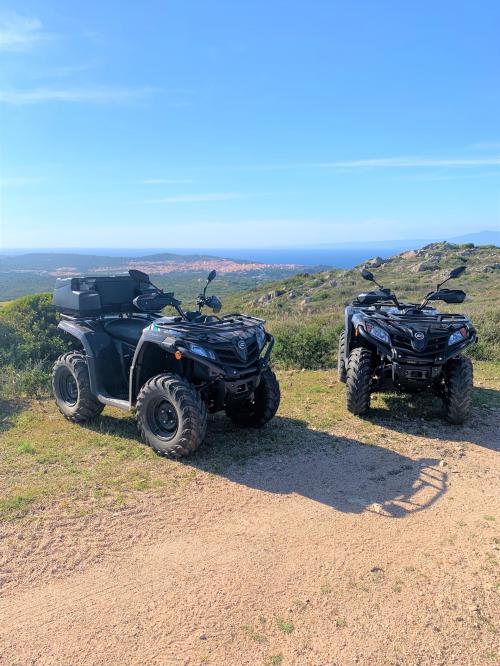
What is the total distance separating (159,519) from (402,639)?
2248 mm

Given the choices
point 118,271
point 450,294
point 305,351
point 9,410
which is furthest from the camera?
point 305,351

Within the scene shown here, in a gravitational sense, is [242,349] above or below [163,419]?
above

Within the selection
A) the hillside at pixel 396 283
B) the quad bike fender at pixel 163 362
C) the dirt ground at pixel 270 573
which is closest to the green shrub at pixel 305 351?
the quad bike fender at pixel 163 362

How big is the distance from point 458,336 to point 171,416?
3.99m

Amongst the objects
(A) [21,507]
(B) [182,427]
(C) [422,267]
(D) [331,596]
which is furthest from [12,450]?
(C) [422,267]

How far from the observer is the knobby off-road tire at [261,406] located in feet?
22.3

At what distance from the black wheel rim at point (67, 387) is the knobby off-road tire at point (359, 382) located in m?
3.87

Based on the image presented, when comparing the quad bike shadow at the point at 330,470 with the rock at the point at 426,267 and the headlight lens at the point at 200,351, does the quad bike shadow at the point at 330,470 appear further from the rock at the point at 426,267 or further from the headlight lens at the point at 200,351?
the rock at the point at 426,267

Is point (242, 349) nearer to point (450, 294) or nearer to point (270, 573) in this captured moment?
point (270, 573)

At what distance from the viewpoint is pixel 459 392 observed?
281 inches

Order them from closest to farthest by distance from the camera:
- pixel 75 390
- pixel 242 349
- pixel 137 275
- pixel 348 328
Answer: pixel 242 349, pixel 137 275, pixel 75 390, pixel 348 328

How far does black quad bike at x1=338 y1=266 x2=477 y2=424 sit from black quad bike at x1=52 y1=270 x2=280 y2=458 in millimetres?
1491

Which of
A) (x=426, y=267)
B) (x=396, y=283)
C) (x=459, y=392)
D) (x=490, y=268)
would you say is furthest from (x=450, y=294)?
(x=426, y=267)

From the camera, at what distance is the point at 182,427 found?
574 cm
